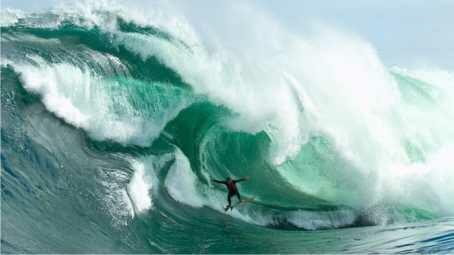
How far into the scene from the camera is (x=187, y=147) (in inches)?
646

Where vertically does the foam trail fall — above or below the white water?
below

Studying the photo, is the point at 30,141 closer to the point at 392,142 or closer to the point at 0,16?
the point at 0,16

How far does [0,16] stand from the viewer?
15.9 meters

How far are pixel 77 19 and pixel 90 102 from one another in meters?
2.43

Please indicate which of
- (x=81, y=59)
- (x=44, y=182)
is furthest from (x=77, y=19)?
(x=44, y=182)

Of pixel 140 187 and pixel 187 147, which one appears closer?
pixel 140 187

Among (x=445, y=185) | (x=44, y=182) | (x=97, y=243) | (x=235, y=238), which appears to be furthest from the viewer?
(x=445, y=185)

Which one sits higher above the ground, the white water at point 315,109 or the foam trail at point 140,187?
the white water at point 315,109

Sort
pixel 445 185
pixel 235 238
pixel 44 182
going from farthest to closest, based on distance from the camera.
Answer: pixel 445 185
pixel 235 238
pixel 44 182

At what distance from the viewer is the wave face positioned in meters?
12.7

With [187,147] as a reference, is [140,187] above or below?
below

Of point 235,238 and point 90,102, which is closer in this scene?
point 235,238

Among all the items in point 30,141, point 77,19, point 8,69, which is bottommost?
point 30,141

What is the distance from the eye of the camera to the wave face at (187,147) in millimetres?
12711
